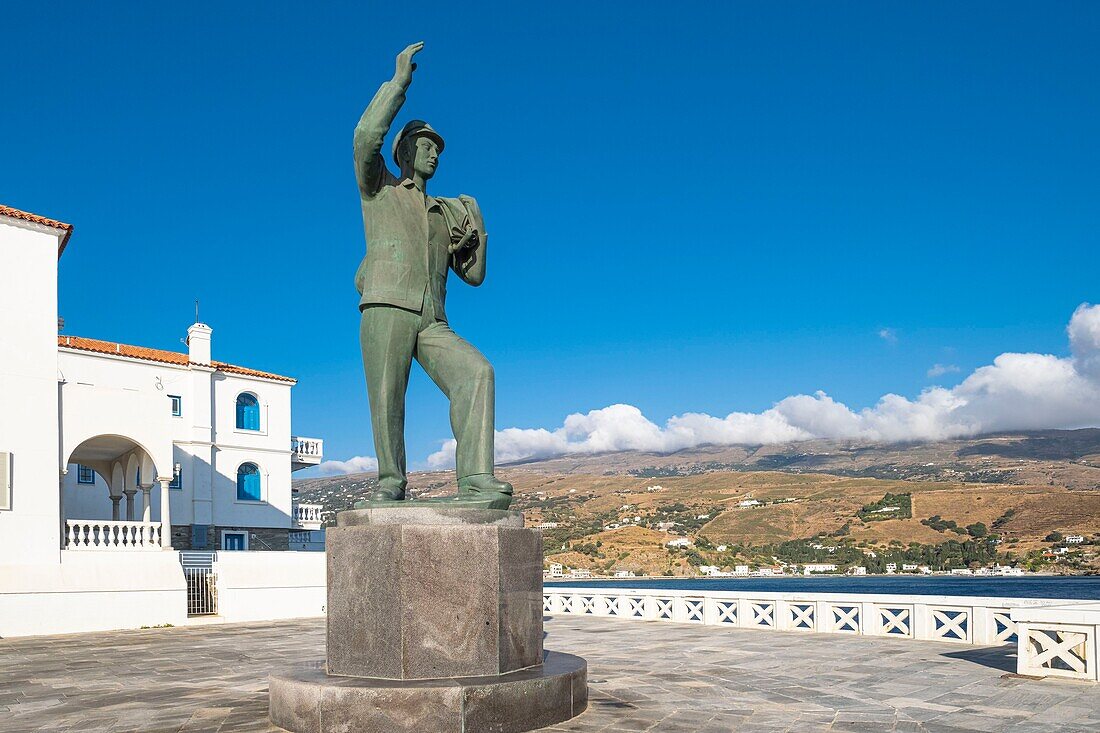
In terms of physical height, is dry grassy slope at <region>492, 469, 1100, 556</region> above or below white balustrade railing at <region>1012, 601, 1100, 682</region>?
below

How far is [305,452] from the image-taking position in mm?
36469

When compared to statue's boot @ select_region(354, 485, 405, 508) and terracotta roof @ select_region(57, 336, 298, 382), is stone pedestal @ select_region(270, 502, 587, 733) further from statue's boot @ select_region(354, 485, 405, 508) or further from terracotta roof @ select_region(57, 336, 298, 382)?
terracotta roof @ select_region(57, 336, 298, 382)

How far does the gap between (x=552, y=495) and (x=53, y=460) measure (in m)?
87.8

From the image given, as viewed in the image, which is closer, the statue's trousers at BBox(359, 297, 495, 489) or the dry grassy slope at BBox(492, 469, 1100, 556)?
the statue's trousers at BBox(359, 297, 495, 489)

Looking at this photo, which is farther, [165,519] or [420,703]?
[165,519]

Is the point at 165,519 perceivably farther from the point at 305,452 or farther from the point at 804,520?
the point at 804,520

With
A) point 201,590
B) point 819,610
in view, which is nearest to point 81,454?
point 201,590

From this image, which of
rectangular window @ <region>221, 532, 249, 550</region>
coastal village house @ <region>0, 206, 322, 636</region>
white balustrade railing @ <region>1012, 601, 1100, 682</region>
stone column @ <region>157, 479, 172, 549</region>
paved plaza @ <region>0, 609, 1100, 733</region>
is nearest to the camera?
paved plaza @ <region>0, 609, 1100, 733</region>

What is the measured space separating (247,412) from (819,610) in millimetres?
24931

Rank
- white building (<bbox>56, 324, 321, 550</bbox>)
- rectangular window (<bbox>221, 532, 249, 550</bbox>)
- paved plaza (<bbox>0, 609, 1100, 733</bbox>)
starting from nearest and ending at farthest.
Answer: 1. paved plaza (<bbox>0, 609, 1100, 733</bbox>)
2. white building (<bbox>56, 324, 321, 550</bbox>)
3. rectangular window (<bbox>221, 532, 249, 550</bbox>)

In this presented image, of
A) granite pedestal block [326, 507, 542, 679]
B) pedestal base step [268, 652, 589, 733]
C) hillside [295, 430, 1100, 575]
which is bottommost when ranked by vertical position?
hillside [295, 430, 1100, 575]

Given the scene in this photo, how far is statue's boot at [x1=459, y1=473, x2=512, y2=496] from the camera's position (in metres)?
6.86

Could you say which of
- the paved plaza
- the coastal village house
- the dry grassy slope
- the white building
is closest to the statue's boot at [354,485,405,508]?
the paved plaza

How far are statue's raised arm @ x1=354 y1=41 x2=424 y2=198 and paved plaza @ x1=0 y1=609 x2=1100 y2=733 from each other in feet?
13.2
